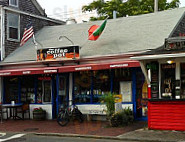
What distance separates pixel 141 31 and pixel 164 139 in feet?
26.7

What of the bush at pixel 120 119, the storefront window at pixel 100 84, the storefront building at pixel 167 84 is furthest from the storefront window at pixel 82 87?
the storefront building at pixel 167 84

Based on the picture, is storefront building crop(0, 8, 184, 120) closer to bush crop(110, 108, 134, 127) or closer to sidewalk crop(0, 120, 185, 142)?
bush crop(110, 108, 134, 127)

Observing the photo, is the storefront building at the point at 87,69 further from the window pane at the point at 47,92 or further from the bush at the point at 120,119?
the bush at the point at 120,119

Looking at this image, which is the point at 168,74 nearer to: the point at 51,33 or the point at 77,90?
the point at 77,90

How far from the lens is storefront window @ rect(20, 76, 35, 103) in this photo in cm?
1877

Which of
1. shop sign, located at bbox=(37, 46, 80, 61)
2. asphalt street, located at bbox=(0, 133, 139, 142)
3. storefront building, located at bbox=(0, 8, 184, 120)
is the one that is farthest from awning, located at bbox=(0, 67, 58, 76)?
asphalt street, located at bbox=(0, 133, 139, 142)

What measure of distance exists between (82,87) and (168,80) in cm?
573

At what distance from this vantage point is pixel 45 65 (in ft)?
58.5

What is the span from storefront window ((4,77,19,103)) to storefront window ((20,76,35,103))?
0.47 m

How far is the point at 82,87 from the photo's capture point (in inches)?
659

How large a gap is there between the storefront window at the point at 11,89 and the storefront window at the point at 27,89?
18.4 inches

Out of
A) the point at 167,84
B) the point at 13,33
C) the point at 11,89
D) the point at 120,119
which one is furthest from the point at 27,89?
the point at 167,84

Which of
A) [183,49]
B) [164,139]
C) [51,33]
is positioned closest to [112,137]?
[164,139]

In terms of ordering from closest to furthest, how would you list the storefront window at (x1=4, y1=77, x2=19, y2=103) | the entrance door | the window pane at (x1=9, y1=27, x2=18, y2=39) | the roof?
the roof < the entrance door < the storefront window at (x1=4, y1=77, x2=19, y2=103) < the window pane at (x1=9, y1=27, x2=18, y2=39)
